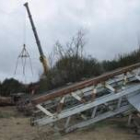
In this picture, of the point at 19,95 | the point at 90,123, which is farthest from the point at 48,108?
the point at 19,95

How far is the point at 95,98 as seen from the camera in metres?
15.7

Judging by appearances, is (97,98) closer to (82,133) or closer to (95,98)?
(95,98)

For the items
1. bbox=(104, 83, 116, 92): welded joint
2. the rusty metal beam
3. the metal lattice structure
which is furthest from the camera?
bbox=(104, 83, 116, 92): welded joint

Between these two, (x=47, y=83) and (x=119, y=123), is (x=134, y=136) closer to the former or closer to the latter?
(x=119, y=123)

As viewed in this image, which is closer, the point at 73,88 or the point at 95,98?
the point at 73,88

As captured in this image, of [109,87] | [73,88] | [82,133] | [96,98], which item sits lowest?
[82,133]

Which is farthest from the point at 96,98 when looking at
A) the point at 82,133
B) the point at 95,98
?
the point at 82,133

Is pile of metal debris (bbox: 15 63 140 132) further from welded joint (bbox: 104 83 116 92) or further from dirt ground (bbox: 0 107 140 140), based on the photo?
dirt ground (bbox: 0 107 140 140)

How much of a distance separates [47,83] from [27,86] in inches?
174

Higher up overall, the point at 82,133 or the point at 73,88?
the point at 73,88

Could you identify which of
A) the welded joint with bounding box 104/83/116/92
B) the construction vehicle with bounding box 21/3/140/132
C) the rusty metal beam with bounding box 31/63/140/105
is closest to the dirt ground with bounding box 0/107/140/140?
the construction vehicle with bounding box 21/3/140/132

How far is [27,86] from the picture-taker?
3531 cm

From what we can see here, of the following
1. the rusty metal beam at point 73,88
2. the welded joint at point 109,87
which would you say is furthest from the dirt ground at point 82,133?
the welded joint at point 109,87

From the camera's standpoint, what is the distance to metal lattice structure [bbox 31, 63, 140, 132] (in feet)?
50.7
